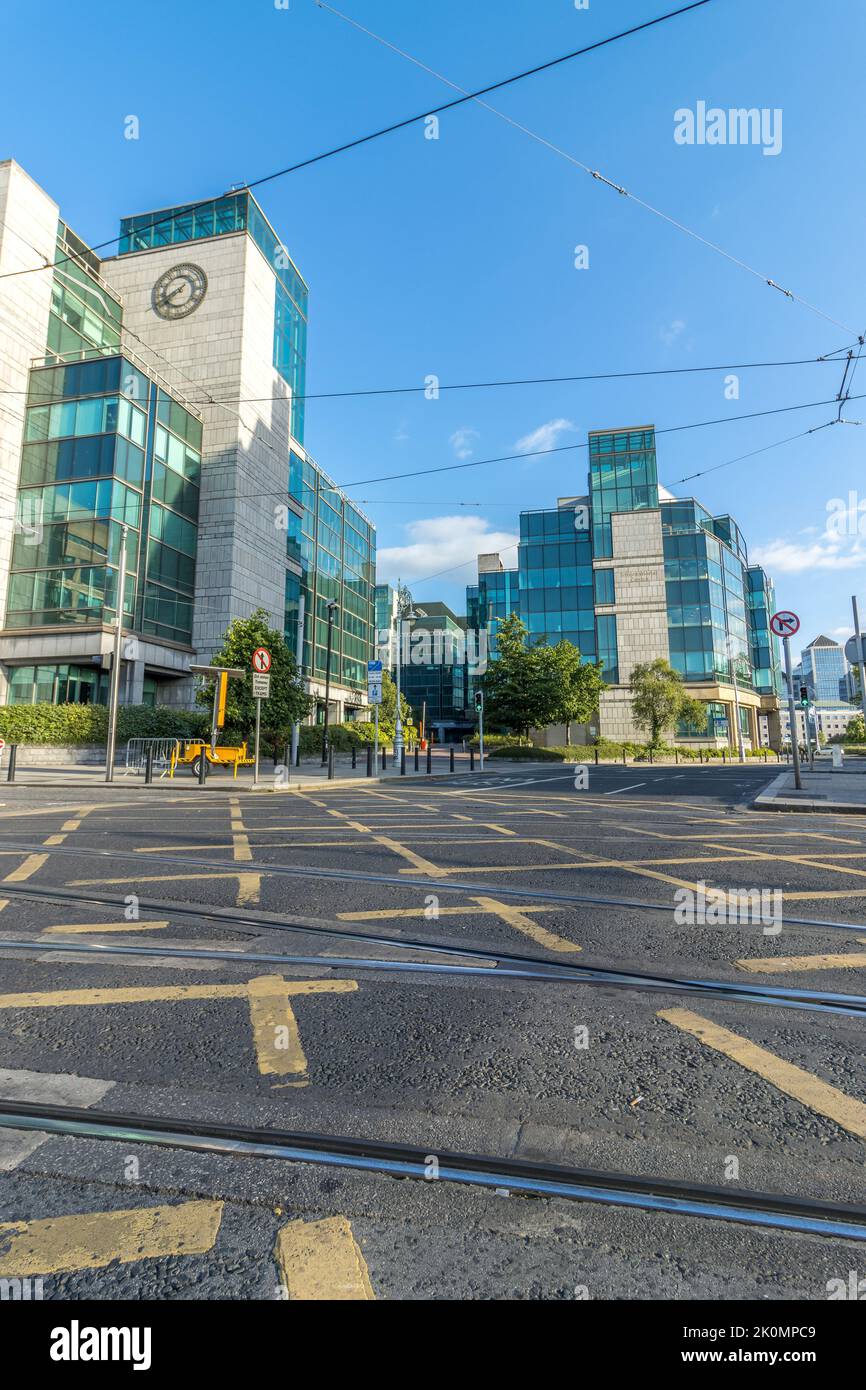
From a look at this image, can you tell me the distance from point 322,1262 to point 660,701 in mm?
50955

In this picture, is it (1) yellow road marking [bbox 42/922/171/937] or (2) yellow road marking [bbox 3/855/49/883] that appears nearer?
(1) yellow road marking [bbox 42/922/171/937]

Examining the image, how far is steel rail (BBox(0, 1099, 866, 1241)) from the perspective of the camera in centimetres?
170

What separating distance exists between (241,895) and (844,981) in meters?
4.07

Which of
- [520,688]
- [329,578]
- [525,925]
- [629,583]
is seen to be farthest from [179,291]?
[525,925]

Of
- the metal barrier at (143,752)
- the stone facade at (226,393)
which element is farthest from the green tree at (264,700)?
the stone facade at (226,393)

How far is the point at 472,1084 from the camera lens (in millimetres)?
2398

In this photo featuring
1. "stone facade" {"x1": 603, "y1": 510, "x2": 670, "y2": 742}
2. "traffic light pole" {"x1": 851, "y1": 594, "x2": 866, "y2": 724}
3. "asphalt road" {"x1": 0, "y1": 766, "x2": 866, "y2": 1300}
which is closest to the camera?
"asphalt road" {"x1": 0, "y1": 766, "x2": 866, "y2": 1300}

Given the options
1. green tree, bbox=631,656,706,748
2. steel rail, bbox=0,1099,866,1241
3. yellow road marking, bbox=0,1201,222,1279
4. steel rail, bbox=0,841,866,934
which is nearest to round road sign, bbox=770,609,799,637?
steel rail, bbox=0,841,866,934

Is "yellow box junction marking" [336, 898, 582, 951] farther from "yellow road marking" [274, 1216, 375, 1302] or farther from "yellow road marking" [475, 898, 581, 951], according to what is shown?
"yellow road marking" [274, 1216, 375, 1302]

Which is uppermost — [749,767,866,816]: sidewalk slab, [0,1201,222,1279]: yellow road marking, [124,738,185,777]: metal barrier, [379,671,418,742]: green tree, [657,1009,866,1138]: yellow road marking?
[379,671,418,742]: green tree

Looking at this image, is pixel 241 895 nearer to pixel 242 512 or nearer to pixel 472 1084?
pixel 472 1084

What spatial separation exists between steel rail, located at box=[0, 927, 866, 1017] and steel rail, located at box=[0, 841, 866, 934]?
4.69ft

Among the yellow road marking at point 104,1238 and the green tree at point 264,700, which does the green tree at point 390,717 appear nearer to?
the green tree at point 264,700

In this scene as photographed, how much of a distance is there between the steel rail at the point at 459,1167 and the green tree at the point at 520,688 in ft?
139
